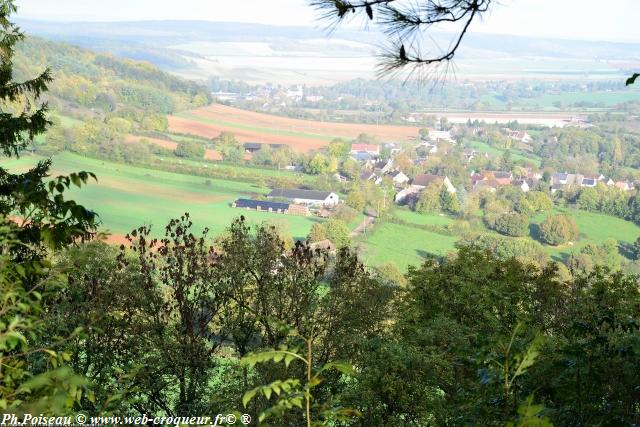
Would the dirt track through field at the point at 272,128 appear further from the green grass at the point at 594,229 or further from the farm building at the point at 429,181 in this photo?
the green grass at the point at 594,229

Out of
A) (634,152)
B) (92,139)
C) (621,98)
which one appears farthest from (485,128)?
(92,139)

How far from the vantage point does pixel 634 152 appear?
72312 millimetres

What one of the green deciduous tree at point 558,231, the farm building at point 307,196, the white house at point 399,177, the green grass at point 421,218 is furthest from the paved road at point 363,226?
the white house at point 399,177

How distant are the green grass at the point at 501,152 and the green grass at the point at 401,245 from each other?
3218cm

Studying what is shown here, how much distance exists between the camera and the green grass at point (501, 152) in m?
72.2

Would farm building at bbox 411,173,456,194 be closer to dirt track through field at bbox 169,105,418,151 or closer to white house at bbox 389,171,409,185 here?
white house at bbox 389,171,409,185

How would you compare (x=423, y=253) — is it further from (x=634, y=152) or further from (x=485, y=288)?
(x=634, y=152)

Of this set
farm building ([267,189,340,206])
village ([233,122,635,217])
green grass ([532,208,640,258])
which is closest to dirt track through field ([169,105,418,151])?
village ([233,122,635,217])

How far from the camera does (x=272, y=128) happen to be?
247 ft

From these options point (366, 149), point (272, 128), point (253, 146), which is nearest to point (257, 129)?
point (272, 128)

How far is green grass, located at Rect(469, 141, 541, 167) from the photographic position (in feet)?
237

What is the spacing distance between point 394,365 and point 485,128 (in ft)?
271

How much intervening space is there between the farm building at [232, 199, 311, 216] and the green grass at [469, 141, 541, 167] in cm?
3282

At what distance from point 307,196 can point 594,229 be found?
18670mm
